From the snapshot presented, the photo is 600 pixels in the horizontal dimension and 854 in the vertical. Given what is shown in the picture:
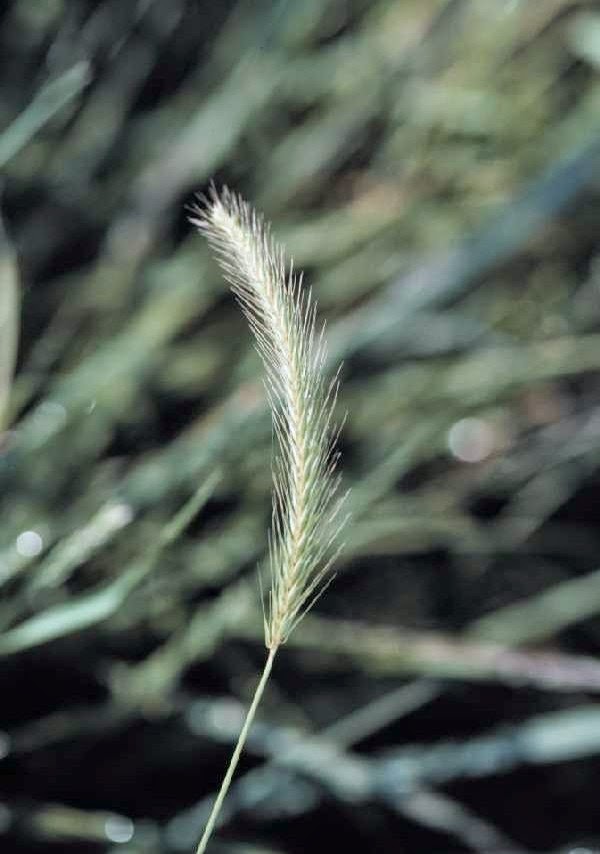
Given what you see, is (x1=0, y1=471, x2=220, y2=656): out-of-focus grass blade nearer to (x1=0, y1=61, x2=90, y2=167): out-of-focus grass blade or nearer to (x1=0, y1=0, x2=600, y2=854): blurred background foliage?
(x1=0, y1=0, x2=600, y2=854): blurred background foliage

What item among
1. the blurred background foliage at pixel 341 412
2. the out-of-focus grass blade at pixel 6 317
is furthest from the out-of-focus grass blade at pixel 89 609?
the out-of-focus grass blade at pixel 6 317

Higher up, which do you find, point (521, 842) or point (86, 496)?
point (86, 496)

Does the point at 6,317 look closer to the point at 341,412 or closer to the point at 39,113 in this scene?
the point at 39,113

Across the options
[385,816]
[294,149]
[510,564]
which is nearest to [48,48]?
[294,149]

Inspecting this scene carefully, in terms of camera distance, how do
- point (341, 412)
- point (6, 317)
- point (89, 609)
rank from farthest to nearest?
point (341, 412), point (6, 317), point (89, 609)

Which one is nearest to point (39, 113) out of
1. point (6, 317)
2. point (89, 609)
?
point (6, 317)

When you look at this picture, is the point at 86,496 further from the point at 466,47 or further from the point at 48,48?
the point at 466,47

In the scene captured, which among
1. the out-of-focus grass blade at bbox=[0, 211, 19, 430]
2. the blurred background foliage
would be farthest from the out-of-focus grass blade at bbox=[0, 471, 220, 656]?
the out-of-focus grass blade at bbox=[0, 211, 19, 430]
